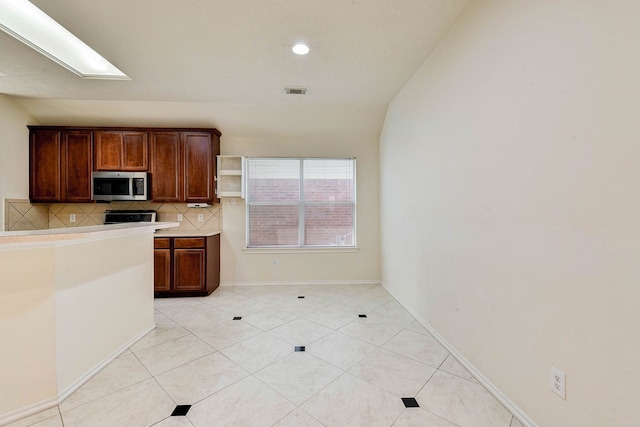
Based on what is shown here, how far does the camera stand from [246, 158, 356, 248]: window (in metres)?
4.39

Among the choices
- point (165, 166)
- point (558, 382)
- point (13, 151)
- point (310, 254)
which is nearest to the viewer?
point (558, 382)

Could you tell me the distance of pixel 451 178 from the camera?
2242 millimetres

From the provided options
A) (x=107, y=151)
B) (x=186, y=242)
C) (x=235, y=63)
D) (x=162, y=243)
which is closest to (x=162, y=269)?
(x=162, y=243)

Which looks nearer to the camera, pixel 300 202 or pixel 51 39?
pixel 51 39

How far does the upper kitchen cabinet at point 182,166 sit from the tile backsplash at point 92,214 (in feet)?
1.05

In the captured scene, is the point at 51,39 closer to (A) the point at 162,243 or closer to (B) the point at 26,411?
(A) the point at 162,243

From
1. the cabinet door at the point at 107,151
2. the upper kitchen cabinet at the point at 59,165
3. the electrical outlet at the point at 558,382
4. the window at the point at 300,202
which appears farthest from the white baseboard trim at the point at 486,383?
the upper kitchen cabinet at the point at 59,165

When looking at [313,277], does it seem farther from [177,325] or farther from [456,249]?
[456,249]

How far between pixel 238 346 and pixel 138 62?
297 cm

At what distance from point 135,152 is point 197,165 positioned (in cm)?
91

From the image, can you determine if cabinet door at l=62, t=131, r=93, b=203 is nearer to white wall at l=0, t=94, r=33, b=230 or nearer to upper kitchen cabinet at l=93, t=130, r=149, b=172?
upper kitchen cabinet at l=93, t=130, r=149, b=172

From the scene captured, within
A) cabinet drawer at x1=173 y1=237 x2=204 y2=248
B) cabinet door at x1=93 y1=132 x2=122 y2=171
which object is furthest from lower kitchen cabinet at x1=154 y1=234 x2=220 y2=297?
cabinet door at x1=93 y1=132 x2=122 y2=171

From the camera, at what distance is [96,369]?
1.97 m

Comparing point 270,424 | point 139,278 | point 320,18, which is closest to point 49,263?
point 139,278
